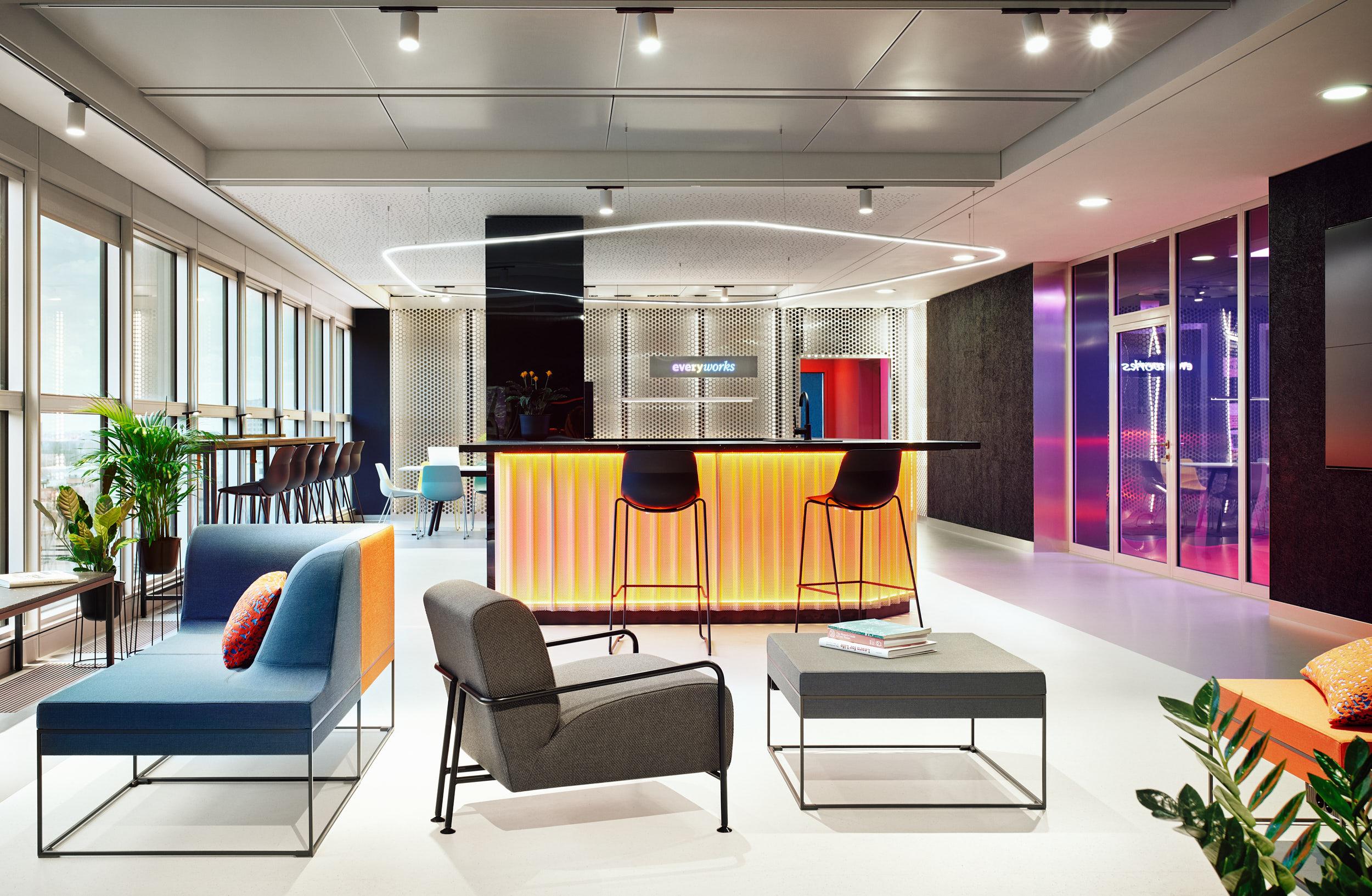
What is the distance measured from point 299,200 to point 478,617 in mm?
5487

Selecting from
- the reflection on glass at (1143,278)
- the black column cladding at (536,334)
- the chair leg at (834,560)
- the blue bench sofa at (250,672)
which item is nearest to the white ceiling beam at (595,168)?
the black column cladding at (536,334)

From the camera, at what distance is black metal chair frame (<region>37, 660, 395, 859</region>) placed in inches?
Answer: 102

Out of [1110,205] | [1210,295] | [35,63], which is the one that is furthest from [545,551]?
[1210,295]

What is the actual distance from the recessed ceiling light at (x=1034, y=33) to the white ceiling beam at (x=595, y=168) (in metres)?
2.22

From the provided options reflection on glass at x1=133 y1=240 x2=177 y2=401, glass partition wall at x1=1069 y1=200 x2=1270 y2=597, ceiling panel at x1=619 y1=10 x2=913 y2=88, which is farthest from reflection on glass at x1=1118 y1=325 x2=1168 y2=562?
reflection on glass at x1=133 y1=240 x2=177 y2=401

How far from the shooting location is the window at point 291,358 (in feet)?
34.1

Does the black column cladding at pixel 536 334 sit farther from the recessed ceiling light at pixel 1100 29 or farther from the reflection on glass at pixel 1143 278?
the reflection on glass at pixel 1143 278

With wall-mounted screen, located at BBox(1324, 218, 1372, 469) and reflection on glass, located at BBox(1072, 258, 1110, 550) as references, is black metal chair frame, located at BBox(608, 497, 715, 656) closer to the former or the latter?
wall-mounted screen, located at BBox(1324, 218, 1372, 469)

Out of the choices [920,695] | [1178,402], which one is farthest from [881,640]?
[1178,402]

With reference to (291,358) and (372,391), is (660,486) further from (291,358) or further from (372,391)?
(372,391)

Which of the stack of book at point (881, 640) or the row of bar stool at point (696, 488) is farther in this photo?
the row of bar stool at point (696, 488)

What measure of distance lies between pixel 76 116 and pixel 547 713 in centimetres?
425

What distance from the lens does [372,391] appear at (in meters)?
13.1

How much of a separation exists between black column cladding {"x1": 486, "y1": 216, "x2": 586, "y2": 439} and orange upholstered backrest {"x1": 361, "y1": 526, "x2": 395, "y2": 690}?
3.38 m
